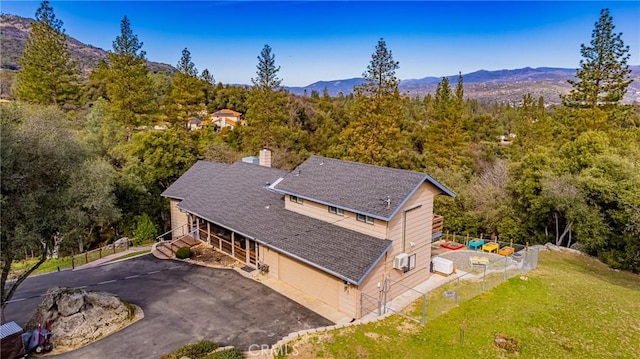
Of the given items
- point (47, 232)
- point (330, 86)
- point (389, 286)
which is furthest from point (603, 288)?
point (330, 86)

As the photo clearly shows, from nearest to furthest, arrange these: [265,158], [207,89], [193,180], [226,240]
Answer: [226,240] < [193,180] < [265,158] < [207,89]

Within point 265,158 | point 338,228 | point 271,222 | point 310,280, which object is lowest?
point 310,280

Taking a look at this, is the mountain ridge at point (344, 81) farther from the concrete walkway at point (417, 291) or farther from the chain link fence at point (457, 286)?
the concrete walkway at point (417, 291)

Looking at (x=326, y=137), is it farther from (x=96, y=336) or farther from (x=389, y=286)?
(x=96, y=336)

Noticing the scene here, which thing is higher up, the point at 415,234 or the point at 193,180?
the point at 193,180

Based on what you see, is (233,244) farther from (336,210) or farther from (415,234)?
(415,234)

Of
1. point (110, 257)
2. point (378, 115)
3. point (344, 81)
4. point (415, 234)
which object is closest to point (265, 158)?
point (110, 257)
